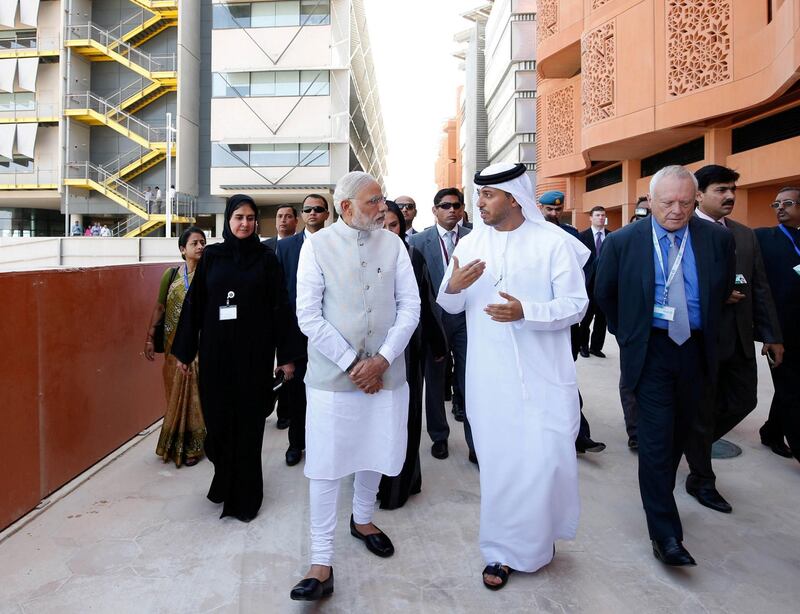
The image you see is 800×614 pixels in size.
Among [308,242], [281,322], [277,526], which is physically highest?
[308,242]

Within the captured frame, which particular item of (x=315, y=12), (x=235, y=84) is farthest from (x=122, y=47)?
(x=315, y=12)

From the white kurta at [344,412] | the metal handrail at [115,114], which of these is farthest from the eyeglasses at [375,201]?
the metal handrail at [115,114]

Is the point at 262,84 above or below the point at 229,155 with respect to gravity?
above

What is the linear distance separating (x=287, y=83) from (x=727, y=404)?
2542cm

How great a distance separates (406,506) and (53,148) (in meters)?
32.9

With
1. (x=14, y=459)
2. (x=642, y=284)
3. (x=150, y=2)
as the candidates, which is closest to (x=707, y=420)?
(x=642, y=284)

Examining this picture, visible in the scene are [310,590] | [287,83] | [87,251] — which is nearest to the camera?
[310,590]

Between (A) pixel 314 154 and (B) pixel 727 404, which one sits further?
(A) pixel 314 154

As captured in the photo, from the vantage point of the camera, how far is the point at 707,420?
3.16 meters

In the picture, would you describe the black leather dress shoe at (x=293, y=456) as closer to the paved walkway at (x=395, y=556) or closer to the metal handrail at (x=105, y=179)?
the paved walkway at (x=395, y=556)

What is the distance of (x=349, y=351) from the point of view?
2568 millimetres

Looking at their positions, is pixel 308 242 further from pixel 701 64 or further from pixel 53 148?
pixel 53 148

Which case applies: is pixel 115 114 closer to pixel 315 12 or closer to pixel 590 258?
pixel 315 12

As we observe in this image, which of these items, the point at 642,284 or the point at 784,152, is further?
the point at 784,152
